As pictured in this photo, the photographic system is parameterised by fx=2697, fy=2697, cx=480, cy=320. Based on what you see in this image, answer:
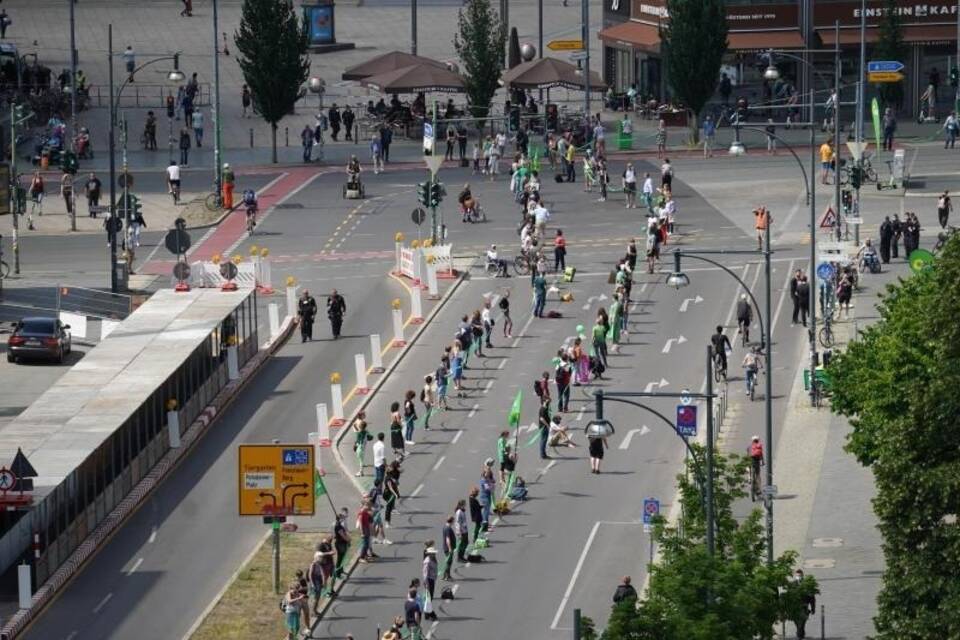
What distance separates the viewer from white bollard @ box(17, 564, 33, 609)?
2189 inches

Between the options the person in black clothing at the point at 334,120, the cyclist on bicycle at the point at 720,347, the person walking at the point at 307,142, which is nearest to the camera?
the cyclist on bicycle at the point at 720,347

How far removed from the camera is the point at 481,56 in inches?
4286

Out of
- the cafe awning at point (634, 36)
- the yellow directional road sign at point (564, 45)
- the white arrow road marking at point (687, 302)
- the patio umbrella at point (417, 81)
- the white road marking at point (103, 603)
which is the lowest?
the white road marking at point (103, 603)

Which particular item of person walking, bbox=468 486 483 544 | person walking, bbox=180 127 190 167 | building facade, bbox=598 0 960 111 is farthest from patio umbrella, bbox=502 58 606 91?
person walking, bbox=468 486 483 544

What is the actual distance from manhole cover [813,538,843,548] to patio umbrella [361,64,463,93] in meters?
54.3

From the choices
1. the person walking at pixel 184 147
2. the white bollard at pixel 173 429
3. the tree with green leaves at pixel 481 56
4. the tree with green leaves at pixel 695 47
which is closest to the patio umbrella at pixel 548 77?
the tree with green leaves at pixel 481 56

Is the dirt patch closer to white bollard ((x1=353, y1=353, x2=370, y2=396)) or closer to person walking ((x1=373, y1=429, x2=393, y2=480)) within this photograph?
person walking ((x1=373, y1=429, x2=393, y2=480))

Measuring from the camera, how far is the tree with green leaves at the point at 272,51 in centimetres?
10550

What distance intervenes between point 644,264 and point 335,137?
30575 millimetres

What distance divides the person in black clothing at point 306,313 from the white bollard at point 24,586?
899 inches

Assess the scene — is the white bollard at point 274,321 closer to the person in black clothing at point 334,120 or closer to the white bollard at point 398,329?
the white bollard at point 398,329

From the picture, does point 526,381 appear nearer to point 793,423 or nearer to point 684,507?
point 793,423

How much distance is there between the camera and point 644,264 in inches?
3398

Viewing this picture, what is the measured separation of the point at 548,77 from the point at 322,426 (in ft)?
152
